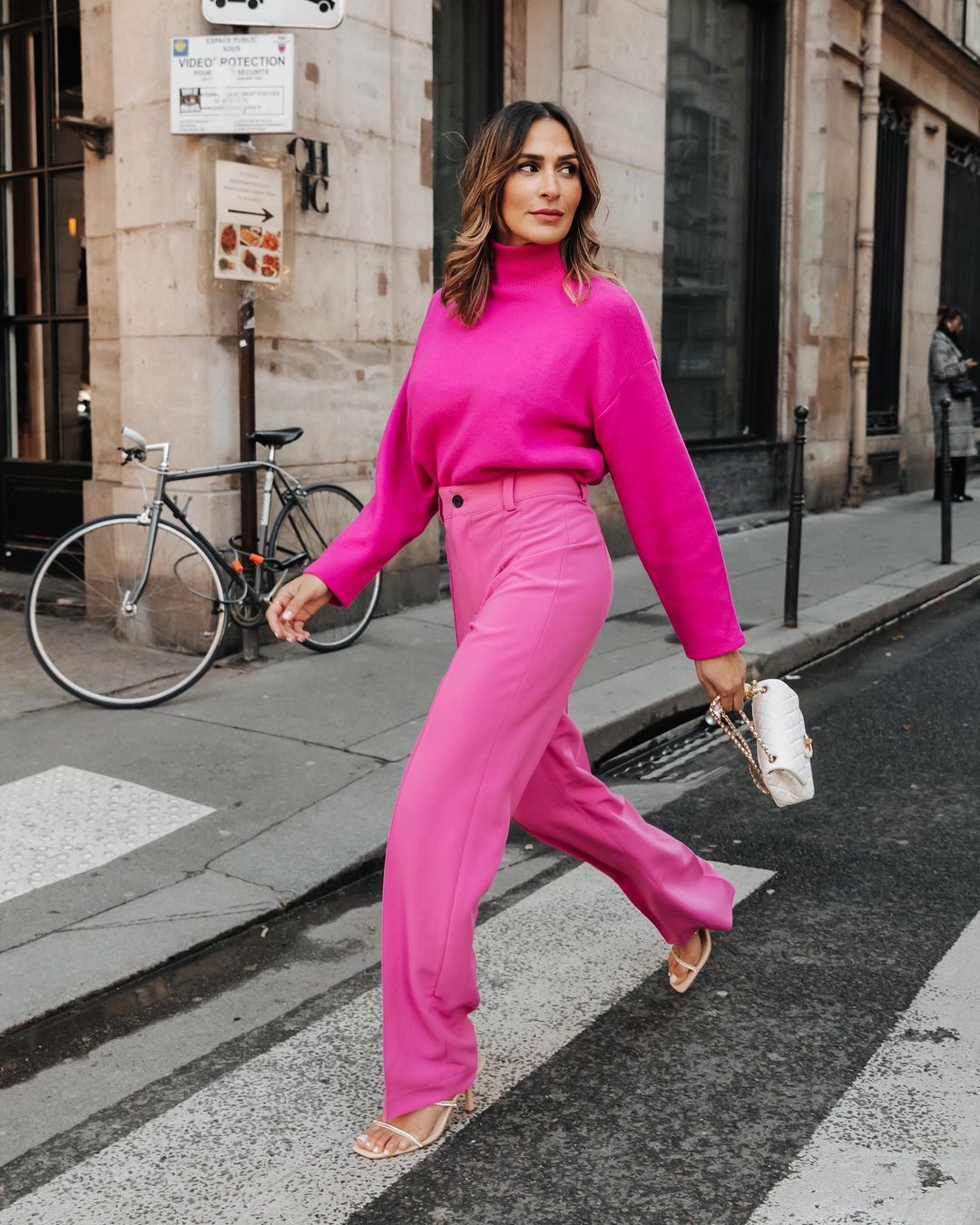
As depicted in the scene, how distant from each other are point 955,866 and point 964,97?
53.9 feet

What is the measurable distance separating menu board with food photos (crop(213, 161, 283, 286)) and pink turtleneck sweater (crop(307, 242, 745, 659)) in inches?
160

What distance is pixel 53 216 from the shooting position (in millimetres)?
8273

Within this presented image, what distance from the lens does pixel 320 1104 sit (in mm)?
2906

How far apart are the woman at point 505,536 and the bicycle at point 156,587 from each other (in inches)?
129

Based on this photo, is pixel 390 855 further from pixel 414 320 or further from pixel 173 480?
pixel 414 320

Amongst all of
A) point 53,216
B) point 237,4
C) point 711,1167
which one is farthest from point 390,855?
point 53,216

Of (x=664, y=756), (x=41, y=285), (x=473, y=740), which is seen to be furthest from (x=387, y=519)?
(x=41, y=285)

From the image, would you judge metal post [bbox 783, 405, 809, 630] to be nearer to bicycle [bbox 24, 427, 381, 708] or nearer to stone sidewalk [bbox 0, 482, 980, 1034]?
stone sidewalk [bbox 0, 482, 980, 1034]

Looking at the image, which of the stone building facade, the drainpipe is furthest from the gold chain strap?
the drainpipe

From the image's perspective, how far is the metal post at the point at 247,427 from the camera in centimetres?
672

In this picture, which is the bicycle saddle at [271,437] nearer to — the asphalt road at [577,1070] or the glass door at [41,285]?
the glass door at [41,285]

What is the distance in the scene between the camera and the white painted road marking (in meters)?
4.26

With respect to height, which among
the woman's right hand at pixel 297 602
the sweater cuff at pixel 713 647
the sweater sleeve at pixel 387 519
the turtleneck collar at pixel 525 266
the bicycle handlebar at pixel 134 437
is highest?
the turtleneck collar at pixel 525 266

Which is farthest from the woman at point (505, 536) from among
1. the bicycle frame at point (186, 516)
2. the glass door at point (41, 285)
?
the glass door at point (41, 285)
